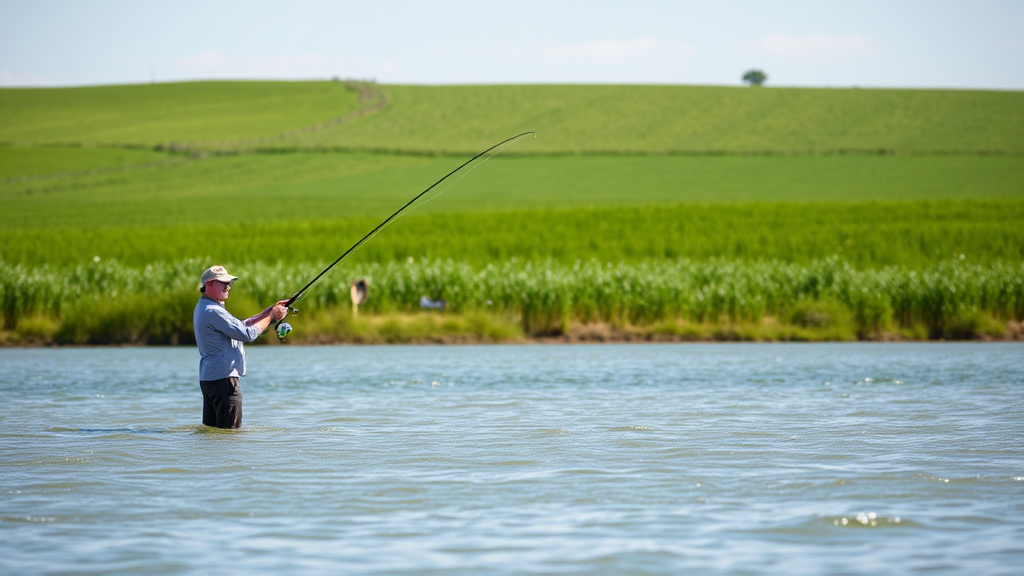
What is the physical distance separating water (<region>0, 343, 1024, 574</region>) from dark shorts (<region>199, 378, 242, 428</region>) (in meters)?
0.22

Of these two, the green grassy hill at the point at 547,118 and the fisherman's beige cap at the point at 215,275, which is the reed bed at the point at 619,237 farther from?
the green grassy hill at the point at 547,118

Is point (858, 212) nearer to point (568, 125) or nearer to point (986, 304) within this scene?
point (986, 304)

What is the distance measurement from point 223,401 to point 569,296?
1497 centimetres

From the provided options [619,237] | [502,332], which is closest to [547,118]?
[619,237]

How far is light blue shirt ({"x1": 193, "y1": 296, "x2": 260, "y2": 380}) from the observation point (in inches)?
384

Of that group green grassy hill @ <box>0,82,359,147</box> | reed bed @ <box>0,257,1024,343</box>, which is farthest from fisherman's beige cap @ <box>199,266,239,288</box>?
green grassy hill @ <box>0,82,359,147</box>

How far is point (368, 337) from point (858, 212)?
21300 millimetres

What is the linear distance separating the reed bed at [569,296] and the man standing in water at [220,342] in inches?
532

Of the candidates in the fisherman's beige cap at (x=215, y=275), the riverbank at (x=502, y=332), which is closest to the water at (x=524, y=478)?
the fisherman's beige cap at (x=215, y=275)

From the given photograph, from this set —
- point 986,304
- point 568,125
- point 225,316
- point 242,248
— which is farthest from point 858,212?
point 568,125

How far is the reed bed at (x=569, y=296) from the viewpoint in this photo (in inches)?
945

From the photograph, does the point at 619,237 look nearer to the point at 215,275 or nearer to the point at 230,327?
the point at 215,275

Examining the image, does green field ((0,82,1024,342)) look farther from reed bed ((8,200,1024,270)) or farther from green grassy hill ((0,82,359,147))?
green grassy hill ((0,82,359,147))

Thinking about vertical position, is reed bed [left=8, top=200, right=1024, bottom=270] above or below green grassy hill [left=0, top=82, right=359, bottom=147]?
below
